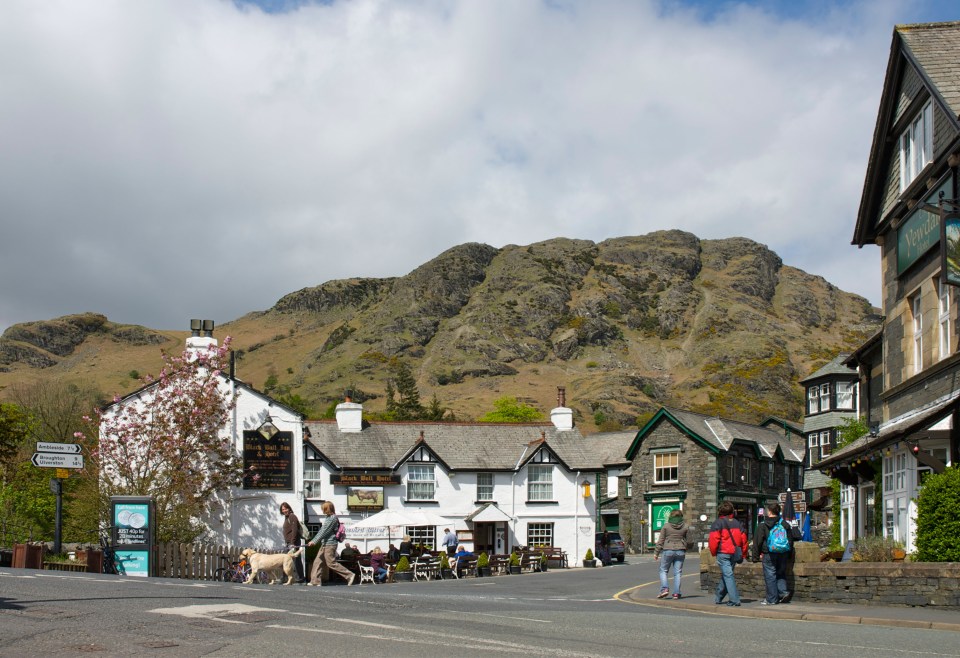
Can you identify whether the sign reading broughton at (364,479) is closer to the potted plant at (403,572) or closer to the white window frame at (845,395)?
the potted plant at (403,572)

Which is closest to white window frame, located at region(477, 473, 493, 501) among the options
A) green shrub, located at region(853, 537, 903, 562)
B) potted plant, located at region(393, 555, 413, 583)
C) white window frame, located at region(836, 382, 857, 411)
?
potted plant, located at region(393, 555, 413, 583)

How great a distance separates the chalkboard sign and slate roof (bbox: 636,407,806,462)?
88.8ft

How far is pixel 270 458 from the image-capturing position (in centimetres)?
3884

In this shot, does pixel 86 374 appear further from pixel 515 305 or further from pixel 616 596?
pixel 616 596

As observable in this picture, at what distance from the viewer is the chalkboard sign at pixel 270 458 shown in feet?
126

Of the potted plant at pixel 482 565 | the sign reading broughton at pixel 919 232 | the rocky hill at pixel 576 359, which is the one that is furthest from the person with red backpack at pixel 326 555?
the rocky hill at pixel 576 359

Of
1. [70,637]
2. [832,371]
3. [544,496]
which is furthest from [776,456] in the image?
[70,637]

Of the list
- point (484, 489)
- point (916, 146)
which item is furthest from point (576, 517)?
point (916, 146)

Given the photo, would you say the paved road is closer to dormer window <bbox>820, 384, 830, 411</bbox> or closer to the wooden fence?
the wooden fence

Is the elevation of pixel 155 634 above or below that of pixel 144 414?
below

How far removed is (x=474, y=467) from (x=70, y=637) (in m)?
37.6

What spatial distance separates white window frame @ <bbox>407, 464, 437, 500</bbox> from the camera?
4759 cm

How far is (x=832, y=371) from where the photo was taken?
58.2 meters

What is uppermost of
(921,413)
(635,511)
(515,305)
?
(515,305)
